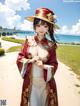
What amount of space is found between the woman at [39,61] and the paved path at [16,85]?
8.0 inches

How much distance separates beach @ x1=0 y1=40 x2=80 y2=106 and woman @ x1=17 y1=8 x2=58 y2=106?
0.67 ft

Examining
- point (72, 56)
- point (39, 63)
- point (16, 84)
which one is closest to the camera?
point (39, 63)

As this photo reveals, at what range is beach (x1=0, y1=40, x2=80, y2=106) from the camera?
202 centimetres

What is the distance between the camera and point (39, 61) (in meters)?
1.74

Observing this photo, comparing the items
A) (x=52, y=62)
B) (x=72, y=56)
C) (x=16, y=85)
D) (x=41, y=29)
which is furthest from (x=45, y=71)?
(x=72, y=56)

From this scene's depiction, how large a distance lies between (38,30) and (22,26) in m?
0.32

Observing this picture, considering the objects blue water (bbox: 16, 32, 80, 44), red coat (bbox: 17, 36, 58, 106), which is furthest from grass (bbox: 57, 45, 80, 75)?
red coat (bbox: 17, 36, 58, 106)

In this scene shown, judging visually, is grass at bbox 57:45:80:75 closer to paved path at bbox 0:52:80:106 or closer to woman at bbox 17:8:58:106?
paved path at bbox 0:52:80:106

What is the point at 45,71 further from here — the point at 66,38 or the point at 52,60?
the point at 66,38

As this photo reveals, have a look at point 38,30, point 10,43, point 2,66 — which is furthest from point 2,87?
point 38,30

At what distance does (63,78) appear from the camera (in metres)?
2.12

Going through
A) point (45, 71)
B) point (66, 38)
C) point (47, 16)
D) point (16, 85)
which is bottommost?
point (16, 85)

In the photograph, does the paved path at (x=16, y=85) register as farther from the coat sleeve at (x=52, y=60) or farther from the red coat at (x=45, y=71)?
the coat sleeve at (x=52, y=60)

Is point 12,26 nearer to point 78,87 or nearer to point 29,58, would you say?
point 29,58
